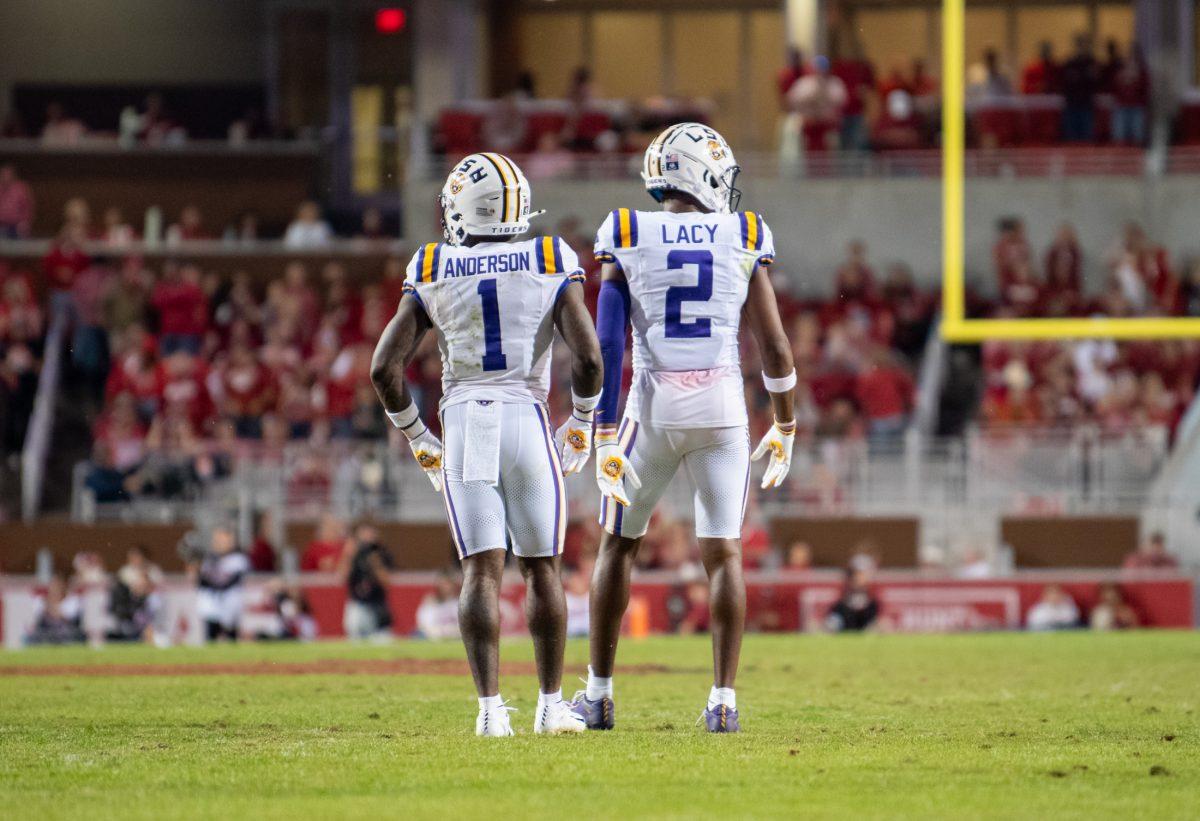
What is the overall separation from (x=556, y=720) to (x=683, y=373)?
4.36 ft

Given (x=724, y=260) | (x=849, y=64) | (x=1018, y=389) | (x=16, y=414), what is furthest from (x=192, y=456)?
(x=724, y=260)

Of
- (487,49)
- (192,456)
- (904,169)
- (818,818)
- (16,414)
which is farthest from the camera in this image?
(487,49)

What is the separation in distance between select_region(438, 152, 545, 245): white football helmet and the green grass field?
1.79 metres

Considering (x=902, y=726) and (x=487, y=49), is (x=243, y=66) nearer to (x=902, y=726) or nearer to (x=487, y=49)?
(x=487, y=49)

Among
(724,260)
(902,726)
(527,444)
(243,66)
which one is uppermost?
(243,66)

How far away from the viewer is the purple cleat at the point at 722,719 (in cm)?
705

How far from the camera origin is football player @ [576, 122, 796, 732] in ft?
23.4

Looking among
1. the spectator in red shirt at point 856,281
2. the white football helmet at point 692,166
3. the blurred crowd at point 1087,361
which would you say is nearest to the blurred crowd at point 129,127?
the spectator in red shirt at point 856,281

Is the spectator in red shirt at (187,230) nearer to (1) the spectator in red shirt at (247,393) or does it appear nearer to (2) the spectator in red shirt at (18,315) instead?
(2) the spectator in red shirt at (18,315)

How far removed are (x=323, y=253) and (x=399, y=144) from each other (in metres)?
3.95

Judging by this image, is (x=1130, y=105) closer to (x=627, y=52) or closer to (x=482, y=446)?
(x=627, y=52)

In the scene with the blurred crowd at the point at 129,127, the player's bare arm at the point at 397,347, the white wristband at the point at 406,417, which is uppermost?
the blurred crowd at the point at 129,127

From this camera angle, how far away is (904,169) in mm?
23812

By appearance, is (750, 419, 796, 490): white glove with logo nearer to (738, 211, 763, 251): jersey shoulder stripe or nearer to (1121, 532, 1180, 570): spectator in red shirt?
(738, 211, 763, 251): jersey shoulder stripe
